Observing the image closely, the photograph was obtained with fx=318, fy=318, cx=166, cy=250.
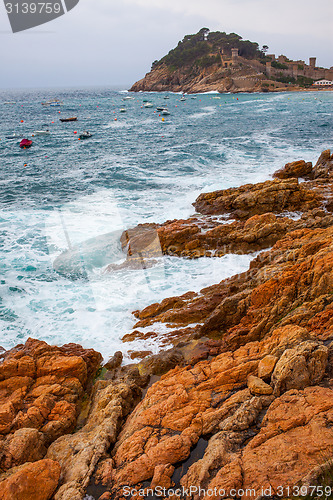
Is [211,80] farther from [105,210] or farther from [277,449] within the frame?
[277,449]

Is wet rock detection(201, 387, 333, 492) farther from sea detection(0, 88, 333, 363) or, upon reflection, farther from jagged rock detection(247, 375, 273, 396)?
sea detection(0, 88, 333, 363)

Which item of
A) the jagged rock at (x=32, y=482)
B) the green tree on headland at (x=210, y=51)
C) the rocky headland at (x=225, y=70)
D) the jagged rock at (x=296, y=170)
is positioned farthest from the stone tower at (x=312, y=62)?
the jagged rock at (x=32, y=482)

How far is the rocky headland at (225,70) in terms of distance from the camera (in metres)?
118

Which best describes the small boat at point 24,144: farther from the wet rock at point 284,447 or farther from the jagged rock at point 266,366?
the wet rock at point 284,447

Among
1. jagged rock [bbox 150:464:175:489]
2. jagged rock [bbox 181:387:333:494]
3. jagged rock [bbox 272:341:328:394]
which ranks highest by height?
jagged rock [bbox 272:341:328:394]

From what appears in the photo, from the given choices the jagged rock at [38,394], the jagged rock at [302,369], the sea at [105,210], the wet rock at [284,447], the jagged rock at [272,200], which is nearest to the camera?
the wet rock at [284,447]

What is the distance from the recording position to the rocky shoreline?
163 inches

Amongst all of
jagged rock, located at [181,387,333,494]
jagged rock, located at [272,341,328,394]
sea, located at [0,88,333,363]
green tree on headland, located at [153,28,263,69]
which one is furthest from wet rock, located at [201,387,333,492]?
green tree on headland, located at [153,28,263,69]

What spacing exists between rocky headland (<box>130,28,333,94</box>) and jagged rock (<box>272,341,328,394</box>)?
12677 cm

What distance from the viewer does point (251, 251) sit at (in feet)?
43.1

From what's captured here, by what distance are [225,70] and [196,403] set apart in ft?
456

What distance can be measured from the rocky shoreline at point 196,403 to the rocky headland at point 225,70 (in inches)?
4886

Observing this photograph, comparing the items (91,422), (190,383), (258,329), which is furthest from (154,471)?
(258,329)

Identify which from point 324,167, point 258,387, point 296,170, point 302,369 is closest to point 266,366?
point 258,387
